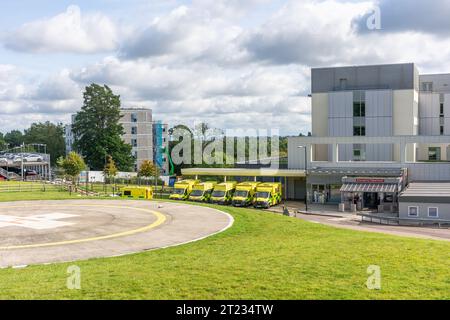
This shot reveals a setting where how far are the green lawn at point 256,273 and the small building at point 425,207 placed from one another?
21718mm

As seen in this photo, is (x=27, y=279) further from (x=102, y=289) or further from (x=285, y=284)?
(x=285, y=284)

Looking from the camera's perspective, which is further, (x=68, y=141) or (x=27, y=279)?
(x=68, y=141)

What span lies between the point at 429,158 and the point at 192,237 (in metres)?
61.7

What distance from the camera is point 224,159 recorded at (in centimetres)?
9425

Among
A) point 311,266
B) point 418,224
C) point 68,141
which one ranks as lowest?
point 418,224

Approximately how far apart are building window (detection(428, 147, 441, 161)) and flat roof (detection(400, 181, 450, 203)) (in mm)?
28374

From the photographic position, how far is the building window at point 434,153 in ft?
237

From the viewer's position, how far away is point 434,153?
7256 centimetres

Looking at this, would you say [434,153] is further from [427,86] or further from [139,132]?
[139,132]

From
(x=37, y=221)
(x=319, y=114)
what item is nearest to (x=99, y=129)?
(x=319, y=114)

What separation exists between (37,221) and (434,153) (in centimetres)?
6388

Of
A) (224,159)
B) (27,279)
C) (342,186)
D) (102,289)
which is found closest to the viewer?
(102,289)

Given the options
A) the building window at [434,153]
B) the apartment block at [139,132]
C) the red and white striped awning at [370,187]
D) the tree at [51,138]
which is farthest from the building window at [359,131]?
the tree at [51,138]
